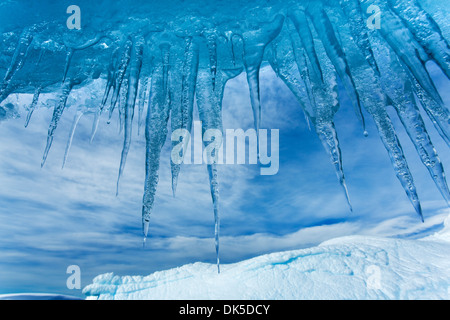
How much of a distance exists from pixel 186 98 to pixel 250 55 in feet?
4.54

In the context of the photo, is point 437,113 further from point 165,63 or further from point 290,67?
point 165,63

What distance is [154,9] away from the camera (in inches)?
158

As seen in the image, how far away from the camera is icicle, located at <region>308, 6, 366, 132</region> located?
3.39 metres

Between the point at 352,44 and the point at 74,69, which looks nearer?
the point at 352,44

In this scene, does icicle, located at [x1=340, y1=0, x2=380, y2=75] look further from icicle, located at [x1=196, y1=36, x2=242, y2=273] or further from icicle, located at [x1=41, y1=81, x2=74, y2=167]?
icicle, located at [x1=41, y1=81, x2=74, y2=167]

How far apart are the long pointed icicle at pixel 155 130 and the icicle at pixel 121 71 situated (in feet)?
1.76

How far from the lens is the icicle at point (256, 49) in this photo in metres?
3.93

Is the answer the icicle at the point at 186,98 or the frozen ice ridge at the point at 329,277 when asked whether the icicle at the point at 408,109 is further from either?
the frozen ice ridge at the point at 329,277

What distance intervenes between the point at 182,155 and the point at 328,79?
274 cm

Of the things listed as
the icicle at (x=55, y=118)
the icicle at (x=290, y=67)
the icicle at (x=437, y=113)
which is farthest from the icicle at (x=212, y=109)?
the icicle at (x=437, y=113)

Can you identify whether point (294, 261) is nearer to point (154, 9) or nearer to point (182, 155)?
point (182, 155)

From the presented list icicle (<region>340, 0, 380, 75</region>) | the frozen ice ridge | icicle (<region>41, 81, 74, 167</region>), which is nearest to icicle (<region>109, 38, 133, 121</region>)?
icicle (<region>41, 81, 74, 167</region>)

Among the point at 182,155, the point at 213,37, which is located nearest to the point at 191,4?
the point at 213,37

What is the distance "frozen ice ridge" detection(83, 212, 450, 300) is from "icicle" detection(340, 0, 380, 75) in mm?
4931
